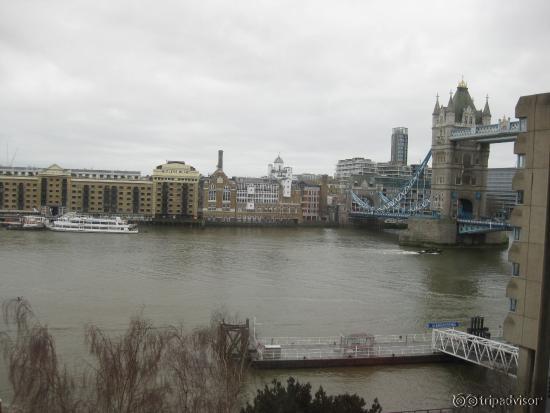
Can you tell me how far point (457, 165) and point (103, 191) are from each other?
1762 inches

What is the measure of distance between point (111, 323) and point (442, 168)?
136 feet

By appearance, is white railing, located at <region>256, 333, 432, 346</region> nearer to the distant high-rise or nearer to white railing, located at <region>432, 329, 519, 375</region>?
white railing, located at <region>432, 329, 519, 375</region>

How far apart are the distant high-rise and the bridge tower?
3411 inches

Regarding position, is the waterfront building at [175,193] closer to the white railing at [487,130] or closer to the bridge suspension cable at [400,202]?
the bridge suspension cable at [400,202]

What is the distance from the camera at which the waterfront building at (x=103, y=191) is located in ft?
235

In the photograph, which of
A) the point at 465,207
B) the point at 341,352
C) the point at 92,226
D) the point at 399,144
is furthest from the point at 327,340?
the point at 399,144

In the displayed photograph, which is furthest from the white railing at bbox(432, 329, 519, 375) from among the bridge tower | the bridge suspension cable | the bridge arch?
the bridge suspension cable

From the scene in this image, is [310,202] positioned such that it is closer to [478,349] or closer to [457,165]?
[457,165]

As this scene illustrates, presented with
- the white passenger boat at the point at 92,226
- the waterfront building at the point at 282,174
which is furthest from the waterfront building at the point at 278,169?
the white passenger boat at the point at 92,226

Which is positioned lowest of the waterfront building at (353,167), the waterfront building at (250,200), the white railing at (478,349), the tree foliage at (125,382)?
the white railing at (478,349)

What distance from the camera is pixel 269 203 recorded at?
263 ft
